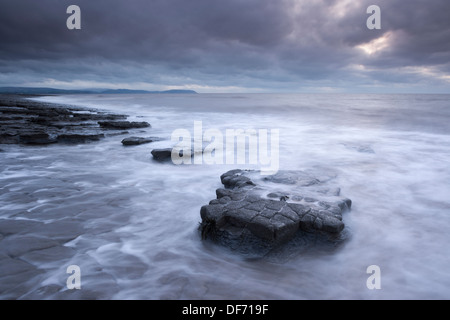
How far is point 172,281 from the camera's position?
275 centimetres

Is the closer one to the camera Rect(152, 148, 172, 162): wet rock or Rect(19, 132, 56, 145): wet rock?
Rect(152, 148, 172, 162): wet rock

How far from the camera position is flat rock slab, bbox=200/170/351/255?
328cm

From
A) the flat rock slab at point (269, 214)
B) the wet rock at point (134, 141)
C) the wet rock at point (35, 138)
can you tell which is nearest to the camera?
the flat rock slab at point (269, 214)

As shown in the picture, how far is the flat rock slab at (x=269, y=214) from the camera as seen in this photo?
3283 millimetres

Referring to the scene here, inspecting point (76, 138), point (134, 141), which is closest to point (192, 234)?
point (134, 141)

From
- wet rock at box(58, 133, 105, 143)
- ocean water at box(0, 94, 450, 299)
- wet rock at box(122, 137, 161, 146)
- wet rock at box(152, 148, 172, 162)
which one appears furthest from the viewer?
wet rock at box(58, 133, 105, 143)

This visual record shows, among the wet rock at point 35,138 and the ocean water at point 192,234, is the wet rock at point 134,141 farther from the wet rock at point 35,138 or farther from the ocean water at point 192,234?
the wet rock at point 35,138

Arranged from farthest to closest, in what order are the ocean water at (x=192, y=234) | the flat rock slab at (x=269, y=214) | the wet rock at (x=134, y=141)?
the wet rock at (x=134, y=141) → the flat rock slab at (x=269, y=214) → the ocean water at (x=192, y=234)

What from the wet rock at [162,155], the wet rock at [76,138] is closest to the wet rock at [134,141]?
the wet rock at [76,138]

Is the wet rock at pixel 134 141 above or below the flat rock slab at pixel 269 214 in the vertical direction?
above

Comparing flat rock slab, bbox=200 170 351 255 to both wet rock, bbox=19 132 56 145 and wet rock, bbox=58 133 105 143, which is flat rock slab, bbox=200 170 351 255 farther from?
wet rock, bbox=19 132 56 145

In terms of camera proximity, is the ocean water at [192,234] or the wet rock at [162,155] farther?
the wet rock at [162,155]

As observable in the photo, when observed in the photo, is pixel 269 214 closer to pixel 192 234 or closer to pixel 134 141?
pixel 192 234

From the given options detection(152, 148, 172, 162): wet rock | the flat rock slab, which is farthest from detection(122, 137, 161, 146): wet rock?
the flat rock slab
